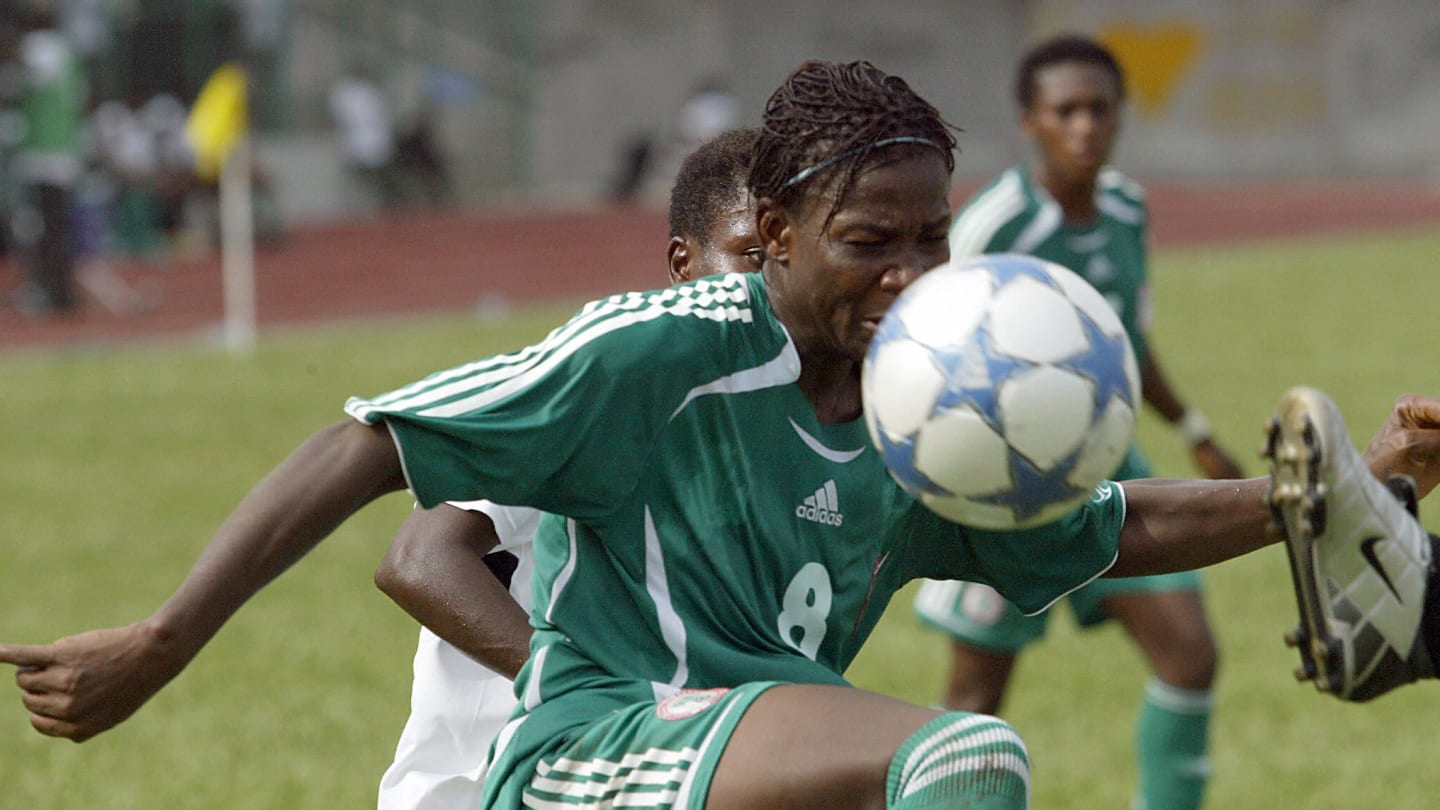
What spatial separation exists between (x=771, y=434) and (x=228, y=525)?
85 cm

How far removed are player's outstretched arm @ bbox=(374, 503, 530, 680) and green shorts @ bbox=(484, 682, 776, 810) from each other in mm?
457

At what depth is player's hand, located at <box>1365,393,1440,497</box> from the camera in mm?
3637

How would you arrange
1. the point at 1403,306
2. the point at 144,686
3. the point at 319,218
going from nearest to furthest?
the point at 144,686 < the point at 1403,306 < the point at 319,218

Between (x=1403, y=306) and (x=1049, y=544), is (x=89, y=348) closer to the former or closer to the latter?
(x=1403, y=306)

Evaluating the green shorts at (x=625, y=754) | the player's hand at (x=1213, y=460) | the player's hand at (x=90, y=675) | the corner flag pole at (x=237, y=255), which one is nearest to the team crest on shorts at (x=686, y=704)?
the green shorts at (x=625, y=754)

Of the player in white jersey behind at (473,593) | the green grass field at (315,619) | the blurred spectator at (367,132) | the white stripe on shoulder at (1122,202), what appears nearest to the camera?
the player in white jersey behind at (473,593)

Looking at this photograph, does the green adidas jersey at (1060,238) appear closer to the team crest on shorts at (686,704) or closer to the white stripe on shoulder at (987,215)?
the white stripe on shoulder at (987,215)

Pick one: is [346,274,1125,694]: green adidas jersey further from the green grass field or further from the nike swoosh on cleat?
the green grass field

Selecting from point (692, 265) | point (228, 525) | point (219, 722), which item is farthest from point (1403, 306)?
point (228, 525)

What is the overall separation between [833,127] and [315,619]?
5754 mm

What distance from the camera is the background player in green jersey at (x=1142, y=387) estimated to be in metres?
5.76

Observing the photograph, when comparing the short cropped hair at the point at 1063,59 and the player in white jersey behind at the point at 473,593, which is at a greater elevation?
the short cropped hair at the point at 1063,59

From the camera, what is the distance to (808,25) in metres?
37.4

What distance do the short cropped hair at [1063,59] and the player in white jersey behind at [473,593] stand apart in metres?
2.99
